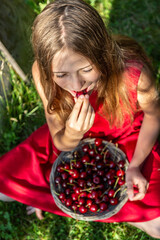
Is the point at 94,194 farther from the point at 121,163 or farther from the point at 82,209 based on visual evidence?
the point at 121,163

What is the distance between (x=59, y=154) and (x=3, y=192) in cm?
58

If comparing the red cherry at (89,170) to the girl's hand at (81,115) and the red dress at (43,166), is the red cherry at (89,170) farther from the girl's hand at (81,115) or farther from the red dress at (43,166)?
the girl's hand at (81,115)

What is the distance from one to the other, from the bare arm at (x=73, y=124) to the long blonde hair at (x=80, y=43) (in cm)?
24

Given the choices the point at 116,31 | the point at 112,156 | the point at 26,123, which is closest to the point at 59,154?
the point at 112,156

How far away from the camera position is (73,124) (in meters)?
1.74

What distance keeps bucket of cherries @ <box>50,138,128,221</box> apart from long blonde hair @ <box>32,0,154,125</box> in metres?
0.54

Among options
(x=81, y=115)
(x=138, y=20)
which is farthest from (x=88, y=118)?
(x=138, y=20)

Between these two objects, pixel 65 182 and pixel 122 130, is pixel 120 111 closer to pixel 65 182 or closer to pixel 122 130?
pixel 122 130

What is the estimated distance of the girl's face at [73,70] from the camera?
148 cm

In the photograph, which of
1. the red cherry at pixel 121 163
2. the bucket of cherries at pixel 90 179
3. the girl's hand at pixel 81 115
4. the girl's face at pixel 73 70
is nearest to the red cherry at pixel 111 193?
the bucket of cherries at pixel 90 179

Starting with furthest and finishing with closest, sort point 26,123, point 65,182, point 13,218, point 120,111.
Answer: point 26,123 < point 13,218 < point 65,182 < point 120,111

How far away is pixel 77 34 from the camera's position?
1436 millimetres

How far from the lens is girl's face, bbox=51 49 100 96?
1.48 m

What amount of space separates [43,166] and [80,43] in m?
1.36
